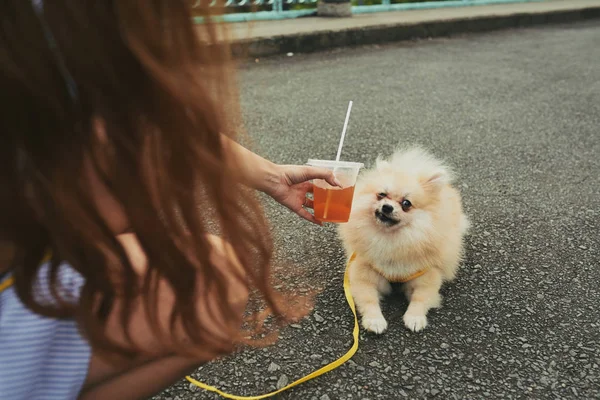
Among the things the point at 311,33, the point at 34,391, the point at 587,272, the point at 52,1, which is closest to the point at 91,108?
the point at 52,1

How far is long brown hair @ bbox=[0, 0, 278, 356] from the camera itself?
2.01 feet

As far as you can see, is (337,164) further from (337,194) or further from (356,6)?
(356,6)

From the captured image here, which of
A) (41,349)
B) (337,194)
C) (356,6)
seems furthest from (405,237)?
(356,6)

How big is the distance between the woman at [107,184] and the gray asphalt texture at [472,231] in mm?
649

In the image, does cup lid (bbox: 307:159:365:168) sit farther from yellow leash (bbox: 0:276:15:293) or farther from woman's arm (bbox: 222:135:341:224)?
yellow leash (bbox: 0:276:15:293)

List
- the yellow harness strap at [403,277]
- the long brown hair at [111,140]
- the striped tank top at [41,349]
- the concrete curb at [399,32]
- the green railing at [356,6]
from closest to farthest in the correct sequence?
the long brown hair at [111,140]
the striped tank top at [41,349]
the yellow harness strap at [403,277]
the concrete curb at [399,32]
the green railing at [356,6]


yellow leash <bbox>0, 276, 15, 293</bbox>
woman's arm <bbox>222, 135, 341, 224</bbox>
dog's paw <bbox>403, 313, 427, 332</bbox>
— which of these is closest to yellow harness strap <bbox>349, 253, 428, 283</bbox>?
dog's paw <bbox>403, 313, 427, 332</bbox>

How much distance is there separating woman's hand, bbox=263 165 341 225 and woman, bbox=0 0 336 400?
0.58 m

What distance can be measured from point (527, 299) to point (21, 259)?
168 cm

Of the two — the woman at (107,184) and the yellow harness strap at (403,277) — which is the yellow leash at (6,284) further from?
the yellow harness strap at (403,277)

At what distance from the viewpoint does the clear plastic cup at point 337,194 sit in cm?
144

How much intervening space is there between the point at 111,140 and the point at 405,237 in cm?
127

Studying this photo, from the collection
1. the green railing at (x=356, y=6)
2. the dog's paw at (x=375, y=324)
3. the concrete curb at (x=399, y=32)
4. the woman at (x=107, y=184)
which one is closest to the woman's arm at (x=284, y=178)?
the dog's paw at (x=375, y=324)

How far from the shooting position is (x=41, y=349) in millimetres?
839
